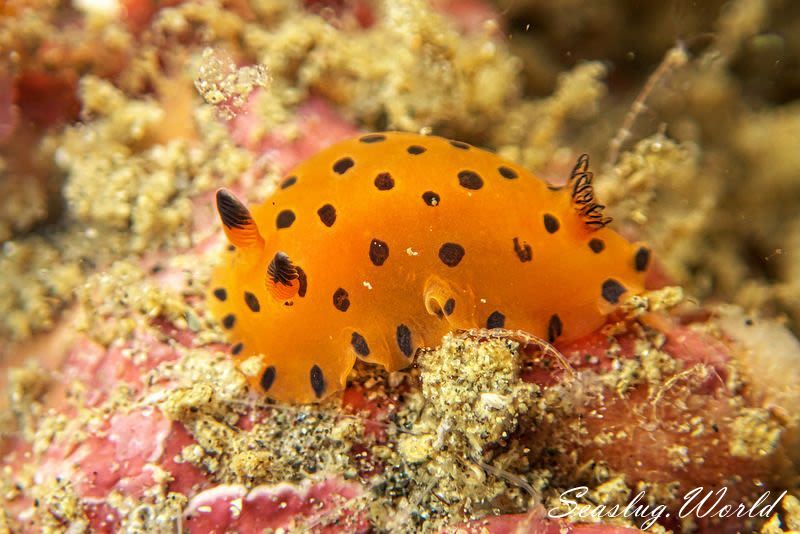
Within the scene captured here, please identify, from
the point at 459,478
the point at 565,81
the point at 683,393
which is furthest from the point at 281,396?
the point at 565,81

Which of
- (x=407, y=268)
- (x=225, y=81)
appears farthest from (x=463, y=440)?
(x=225, y=81)

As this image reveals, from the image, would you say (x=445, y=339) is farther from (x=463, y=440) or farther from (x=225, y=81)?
(x=225, y=81)

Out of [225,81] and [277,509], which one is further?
[225,81]

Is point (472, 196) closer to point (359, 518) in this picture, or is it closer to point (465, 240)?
point (465, 240)

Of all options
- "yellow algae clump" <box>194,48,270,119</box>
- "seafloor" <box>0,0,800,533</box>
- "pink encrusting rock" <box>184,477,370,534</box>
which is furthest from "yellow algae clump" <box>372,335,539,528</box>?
"yellow algae clump" <box>194,48,270,119</box>

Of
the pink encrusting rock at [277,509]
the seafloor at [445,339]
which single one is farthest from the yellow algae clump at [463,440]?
the pink encrusting rock at [277,509]

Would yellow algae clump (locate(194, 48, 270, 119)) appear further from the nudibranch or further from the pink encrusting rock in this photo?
the pink encrusting rock

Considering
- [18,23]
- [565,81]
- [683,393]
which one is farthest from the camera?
[565,81]
